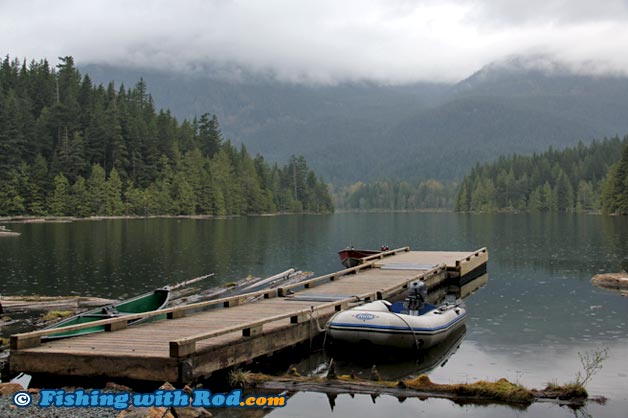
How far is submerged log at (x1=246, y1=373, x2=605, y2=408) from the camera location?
15438 millimetres

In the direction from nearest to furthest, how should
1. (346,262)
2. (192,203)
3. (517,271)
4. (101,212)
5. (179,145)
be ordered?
(517,271) < (346,262) < (101,212) < (192,203) < (179,145)

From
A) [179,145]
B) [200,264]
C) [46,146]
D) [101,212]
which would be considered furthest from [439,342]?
[179,145]

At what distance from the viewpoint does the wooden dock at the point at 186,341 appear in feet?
50.5

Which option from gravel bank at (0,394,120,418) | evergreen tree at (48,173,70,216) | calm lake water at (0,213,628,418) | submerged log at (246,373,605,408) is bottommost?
calm lake water at (0,213,628,418)

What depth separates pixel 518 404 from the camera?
1532 centimetres

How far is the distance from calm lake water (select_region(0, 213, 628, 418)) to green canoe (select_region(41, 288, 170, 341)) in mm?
7067

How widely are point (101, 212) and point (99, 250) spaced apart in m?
74.0

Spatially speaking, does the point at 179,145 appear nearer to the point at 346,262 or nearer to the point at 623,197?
the point at 623,197

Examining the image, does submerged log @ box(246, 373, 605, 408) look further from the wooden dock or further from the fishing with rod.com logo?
the wooden dock

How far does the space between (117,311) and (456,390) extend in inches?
539

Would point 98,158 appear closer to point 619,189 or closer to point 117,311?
point 619,189

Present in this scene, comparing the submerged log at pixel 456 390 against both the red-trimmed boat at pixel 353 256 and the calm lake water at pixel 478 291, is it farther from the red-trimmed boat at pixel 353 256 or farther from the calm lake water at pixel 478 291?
the red-trimmed boat at pixel 353 256

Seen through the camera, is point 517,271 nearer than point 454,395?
No

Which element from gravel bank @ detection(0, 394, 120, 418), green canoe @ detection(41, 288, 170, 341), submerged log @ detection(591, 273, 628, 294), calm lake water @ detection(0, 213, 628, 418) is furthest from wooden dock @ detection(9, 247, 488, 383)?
submerged log @ detection(591, 273, 628, 294)
